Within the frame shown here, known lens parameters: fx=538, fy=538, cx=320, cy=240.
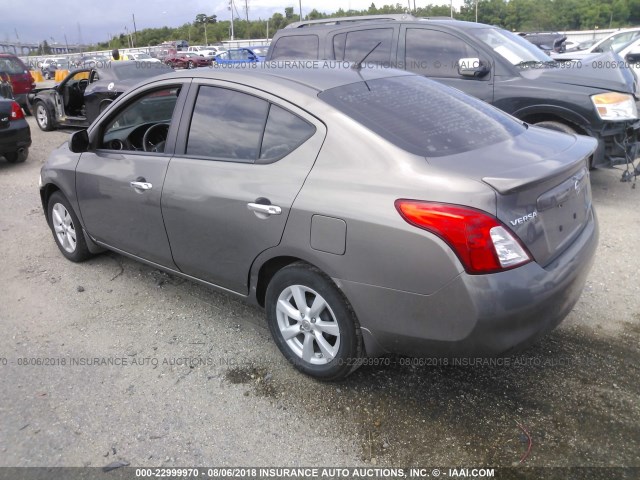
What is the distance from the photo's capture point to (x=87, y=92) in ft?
34.8

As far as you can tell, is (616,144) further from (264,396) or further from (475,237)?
(264,396)

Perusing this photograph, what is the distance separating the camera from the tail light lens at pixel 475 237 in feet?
7.62

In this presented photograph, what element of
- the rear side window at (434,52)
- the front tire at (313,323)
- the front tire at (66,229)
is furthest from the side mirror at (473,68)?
the front tire at (66,229)

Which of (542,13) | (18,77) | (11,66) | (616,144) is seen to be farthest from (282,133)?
(542,13)

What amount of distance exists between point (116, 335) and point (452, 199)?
8.18 ft

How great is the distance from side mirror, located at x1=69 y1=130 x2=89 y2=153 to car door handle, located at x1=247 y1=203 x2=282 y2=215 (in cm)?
192

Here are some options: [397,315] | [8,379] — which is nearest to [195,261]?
[8,379]

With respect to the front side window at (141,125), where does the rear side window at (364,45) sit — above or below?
above

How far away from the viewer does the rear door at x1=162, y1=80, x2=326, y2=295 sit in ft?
9.54

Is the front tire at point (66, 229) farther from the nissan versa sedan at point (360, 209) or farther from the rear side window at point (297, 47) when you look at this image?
the rear side window at point (297, 47)

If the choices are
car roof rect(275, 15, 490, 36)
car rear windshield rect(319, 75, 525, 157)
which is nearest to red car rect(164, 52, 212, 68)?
car roof rect(275, 15, 490, 36)

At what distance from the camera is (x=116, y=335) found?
12.0 feet

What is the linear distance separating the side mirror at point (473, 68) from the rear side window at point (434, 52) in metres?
0.15

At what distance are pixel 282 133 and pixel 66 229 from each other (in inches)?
109
